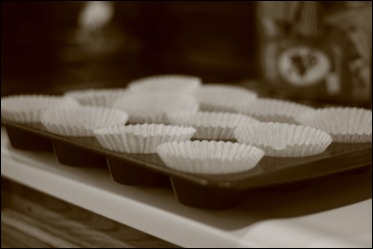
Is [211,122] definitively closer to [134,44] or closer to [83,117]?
[83,117]

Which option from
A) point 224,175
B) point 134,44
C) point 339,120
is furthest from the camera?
point 134,44

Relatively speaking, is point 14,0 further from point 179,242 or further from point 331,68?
point 179,242

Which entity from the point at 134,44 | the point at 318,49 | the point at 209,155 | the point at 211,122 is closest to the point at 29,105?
the point at 211,122

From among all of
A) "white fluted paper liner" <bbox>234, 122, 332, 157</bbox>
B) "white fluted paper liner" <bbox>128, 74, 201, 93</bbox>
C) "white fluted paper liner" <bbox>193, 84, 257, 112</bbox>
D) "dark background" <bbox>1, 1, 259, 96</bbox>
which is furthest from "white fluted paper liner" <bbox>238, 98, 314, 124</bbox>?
"dark background" <bbox>1, 1, 259, 96</bbox>

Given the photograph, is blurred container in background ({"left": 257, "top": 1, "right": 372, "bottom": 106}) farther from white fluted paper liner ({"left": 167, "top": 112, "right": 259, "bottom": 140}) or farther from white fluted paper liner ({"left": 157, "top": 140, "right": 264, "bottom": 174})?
white fluted paper liner ({"left": 157, "top": 140, "right": 264, "bottom": 174})

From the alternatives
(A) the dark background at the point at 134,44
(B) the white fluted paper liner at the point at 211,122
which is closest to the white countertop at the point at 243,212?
(B) the white fluted paper liner at the point at 211,122

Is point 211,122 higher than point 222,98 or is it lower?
lower

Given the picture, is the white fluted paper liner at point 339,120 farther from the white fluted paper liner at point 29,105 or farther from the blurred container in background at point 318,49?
the white fluted paper liner at point 29,105

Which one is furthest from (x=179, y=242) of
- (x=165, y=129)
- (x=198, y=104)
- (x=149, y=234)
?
(x=198, y=104)
